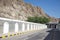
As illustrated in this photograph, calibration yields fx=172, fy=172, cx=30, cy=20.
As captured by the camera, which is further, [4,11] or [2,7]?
[2,7]

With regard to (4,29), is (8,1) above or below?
above

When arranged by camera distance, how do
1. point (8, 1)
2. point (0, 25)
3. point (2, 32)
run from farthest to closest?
point (8, 1)
point (2, 32)
point (0, 25)

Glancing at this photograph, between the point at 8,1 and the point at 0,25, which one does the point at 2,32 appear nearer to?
the point at 0,25

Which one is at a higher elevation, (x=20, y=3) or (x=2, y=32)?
(x=20, y=3)

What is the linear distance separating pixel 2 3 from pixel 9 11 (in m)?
19.1

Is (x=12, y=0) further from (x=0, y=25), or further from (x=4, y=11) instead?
(x=0, y=25)

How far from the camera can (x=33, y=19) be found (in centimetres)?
12912

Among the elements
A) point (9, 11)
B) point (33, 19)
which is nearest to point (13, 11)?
point (9, 11)

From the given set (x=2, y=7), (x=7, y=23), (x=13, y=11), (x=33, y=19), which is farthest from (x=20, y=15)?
(x=7, y=23)

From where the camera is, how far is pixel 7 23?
107ft

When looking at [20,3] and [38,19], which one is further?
[20,3]

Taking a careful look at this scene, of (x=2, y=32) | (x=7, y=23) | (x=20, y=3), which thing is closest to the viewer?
(x=2, y=32)

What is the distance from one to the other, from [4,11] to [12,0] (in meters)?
36.7

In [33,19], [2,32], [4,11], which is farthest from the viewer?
[4,11]
